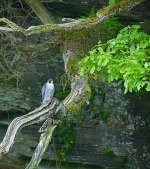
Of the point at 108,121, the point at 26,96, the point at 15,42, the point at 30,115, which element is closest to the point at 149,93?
the point at 108,121

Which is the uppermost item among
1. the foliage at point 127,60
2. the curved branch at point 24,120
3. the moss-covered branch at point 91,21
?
the moss-covered branch at point 91,21

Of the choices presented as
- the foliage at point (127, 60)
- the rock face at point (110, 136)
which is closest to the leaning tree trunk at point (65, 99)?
the foliage at point (127, 60)

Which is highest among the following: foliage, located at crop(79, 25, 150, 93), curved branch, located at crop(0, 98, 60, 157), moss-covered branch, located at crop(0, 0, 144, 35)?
moss-covered branch, located at crop(0, 0, 144, 35)

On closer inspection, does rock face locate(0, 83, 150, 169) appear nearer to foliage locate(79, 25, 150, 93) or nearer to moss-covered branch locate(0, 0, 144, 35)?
moss-covered branch locate(0, 0, 144, 35)

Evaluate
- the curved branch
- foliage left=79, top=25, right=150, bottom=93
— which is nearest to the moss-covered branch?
foliage left=79, top=25, right=150, bottom=93

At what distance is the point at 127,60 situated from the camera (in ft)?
13.7

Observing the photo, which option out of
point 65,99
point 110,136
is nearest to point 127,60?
point 65,99

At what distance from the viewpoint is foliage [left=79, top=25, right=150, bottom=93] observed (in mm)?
4121

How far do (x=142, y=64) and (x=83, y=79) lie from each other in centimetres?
178

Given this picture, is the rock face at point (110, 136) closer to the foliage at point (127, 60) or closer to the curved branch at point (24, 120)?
the curved branch at point (24, 120)

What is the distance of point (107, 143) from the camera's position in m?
8.94

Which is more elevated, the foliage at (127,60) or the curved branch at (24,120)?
the foliage at (127,60)

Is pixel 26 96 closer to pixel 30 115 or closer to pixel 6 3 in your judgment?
pixel 6 3

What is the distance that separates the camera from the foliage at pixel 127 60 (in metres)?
4.12
